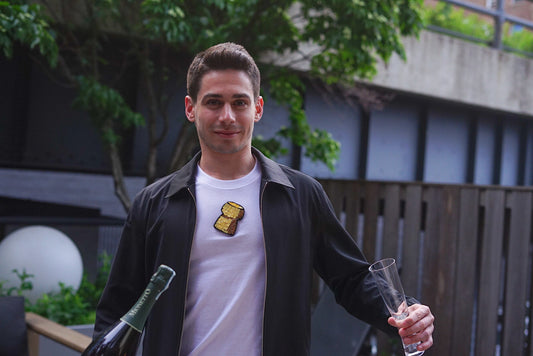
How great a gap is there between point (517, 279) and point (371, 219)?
1693 mm

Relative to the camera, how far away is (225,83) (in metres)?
1.84

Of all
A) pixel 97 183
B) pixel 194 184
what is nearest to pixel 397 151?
pixel 97 183

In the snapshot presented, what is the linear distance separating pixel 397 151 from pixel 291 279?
9.13m

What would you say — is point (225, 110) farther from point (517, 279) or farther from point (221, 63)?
point (517, 279)

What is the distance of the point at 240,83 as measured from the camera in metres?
1.85

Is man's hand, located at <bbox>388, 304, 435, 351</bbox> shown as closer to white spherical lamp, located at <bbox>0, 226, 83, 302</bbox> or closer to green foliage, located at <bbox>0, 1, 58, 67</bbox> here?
green foliage, located at <bbox>0, 1, 58, 67</bbox>

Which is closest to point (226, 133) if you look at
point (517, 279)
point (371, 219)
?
point (517, 279)

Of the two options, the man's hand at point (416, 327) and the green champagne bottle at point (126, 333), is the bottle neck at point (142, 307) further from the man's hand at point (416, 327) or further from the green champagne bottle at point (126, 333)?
the man's hand at point (416, 327)

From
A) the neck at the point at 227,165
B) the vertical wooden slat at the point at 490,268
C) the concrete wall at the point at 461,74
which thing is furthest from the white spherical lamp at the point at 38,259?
the concrete wall at the point at 461,74

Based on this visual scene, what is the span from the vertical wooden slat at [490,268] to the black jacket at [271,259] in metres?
3.37

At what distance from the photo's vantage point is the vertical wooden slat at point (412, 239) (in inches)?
222

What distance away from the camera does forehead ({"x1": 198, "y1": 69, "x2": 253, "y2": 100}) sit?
1.84m

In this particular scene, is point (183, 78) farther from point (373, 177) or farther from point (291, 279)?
point (291, 279)

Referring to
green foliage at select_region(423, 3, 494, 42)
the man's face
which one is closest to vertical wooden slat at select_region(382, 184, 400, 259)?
the man's face
